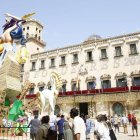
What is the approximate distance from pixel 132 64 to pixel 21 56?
17.8 metres

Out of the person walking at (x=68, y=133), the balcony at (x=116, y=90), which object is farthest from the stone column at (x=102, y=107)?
the person walking at (x=68, y=133)

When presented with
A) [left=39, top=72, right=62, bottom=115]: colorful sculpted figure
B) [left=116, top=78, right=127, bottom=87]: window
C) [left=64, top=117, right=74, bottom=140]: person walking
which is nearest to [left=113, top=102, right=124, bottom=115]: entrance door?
[left=116, top=78, right=127, bottom=87]: window

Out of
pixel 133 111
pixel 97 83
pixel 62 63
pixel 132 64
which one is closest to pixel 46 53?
pixel 62 63

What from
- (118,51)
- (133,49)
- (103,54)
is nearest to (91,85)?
(103,54)

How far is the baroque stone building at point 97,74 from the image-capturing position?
84.5 feet

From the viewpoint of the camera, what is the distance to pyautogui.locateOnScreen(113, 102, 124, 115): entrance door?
84.8 feet

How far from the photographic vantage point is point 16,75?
1272 centimetres

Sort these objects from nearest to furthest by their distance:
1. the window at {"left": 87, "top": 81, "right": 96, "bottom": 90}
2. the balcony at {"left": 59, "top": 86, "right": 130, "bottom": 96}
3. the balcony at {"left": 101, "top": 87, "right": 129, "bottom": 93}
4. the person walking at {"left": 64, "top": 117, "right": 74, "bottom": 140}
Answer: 1. the person walking at {"left": 64, "top": 117, "right": 74, "bottom": 140}
2. the balcony at {"left": 101, "top": 87, "right": 129, "bottom": 93}
3. the balcony at {"left": 59, "top": 86, "right": 130, "bottom": 96}
4. the window at {"left": 87, "top": 81, "right": 96, "bottom": 90}

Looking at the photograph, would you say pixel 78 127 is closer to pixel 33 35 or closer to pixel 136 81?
pixel 136 81

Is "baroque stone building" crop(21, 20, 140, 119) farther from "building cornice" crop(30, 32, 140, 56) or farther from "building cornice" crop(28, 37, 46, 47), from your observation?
"building cornice" crop(28, 37, 46, 47)

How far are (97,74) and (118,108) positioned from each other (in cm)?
571

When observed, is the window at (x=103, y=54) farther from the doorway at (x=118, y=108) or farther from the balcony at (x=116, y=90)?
the doorway at (x=118, y=108)

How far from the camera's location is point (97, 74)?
96.7 feet

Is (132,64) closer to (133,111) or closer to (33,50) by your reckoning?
(133,111)
